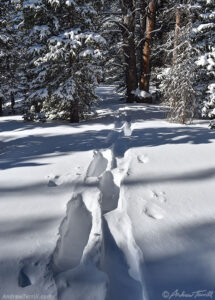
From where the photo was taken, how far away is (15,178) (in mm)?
4082

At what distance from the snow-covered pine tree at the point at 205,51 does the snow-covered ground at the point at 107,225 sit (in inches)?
233

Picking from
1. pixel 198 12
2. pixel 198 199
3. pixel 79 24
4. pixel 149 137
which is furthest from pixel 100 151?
pixel 198 12

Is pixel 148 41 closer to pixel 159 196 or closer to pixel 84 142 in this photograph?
pixel 84 142

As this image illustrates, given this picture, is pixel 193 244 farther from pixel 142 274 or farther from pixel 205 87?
pixel 205 87

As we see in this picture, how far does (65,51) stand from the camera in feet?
31.3

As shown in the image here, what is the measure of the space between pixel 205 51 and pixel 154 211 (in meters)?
10.5

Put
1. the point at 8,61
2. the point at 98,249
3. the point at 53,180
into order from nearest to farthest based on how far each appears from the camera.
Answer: the point at 98,249
the point at 53,180
the point at 8,61

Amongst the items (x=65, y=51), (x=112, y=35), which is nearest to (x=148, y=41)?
(x=112, y=35)

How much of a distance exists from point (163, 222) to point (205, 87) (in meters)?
9.81

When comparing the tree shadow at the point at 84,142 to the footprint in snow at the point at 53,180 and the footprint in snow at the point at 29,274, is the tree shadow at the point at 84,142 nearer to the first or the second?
the footprint in snow at the point at 53,180

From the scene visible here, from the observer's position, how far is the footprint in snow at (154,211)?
285 centimetres

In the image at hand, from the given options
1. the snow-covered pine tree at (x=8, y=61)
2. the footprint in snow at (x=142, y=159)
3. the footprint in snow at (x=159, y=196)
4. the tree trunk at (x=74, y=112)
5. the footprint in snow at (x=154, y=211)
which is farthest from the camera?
the snow-covered pine tree at (x=8, y=61)

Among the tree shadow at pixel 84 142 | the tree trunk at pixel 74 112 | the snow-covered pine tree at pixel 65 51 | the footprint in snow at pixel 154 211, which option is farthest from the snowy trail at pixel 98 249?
the tree trunk at pixel 74 112

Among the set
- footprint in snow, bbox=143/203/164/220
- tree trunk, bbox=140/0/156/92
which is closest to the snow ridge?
footprint in snow, bbox=143/203/164/220
